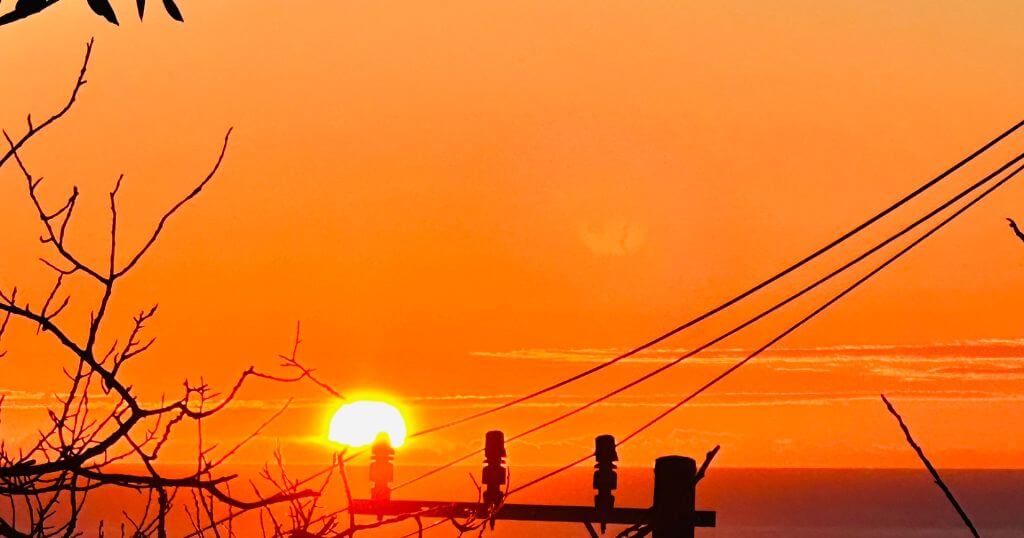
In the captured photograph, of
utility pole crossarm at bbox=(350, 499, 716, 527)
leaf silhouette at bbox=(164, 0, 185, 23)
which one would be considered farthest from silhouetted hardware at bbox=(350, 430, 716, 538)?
leaf silhouette at bbox=(164, 0, 185, 23)

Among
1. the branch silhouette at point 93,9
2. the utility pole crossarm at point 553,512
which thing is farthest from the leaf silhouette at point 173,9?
the utility pole crossarm at point 553,512

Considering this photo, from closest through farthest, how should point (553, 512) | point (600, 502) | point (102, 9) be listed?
point (102, 9) < point (553, 512) < point (600, 502)

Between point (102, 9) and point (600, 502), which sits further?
point (600, 502)

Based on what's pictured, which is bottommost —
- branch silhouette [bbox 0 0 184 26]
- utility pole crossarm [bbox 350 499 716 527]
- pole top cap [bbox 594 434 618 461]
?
branch silhouette [bbox 0 0 184 26]

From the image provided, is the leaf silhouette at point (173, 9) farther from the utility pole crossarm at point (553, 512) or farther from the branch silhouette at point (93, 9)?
the utility pole crossarm at point (553, 512)

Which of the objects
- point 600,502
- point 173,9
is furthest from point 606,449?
point 173,9

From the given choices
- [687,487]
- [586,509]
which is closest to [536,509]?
[586,509]

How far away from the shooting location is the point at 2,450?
5449mm

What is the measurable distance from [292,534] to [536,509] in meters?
8.98

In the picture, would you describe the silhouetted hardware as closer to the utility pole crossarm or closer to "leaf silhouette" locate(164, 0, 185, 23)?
the utility pole crossarm

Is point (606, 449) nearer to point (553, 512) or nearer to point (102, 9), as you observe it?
point (553, 512)

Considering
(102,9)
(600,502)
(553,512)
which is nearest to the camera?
(102,9)

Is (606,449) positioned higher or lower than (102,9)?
higher

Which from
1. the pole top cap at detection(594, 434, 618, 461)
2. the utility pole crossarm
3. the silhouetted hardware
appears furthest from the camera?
the pole top cap at detection(594, 434, 618, 461)
